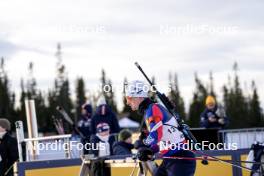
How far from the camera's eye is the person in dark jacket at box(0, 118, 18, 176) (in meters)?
10.6

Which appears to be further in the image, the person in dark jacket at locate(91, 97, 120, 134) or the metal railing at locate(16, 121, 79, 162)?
the person in dark jacket at locate(91, 97, 120, 134)

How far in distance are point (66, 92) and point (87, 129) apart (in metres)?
52.4

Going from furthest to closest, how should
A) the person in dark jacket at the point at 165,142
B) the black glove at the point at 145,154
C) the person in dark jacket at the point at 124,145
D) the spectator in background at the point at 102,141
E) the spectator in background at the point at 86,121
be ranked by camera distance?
the spectator in background at the point at 86,121 → the spectator in background at the point at 102,141 → the person in dark jacket at the point at 124,145 → the black glove at the point at 145,154 → the person in dark jacket at the point at 165,142

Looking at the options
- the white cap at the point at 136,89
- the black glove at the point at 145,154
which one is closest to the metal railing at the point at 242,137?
the white cap at the point at 136,89

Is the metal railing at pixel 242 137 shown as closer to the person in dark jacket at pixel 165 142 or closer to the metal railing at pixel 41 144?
the metal railing at pixel 41 144

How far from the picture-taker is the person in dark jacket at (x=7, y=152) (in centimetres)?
1065

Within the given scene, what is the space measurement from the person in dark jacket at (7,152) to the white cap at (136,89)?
377cm

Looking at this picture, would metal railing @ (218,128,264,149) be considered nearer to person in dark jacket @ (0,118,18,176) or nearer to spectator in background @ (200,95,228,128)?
spectator in background @ (200,95,228,128)

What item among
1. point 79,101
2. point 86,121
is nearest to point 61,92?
point 79,101

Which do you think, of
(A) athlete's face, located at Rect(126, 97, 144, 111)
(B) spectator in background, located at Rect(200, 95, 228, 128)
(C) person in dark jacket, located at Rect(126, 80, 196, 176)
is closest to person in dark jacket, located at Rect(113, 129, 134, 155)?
(B) spectator in background, located at Rect(200, 95, 228, 128)

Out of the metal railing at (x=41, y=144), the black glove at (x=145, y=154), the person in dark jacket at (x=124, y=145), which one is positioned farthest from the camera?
the metal railing at (x=41, y=144)

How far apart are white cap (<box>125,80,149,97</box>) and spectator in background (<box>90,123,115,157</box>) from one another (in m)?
5.29

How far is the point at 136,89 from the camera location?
24.8ft

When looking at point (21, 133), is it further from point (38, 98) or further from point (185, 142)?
point (38, 98)
